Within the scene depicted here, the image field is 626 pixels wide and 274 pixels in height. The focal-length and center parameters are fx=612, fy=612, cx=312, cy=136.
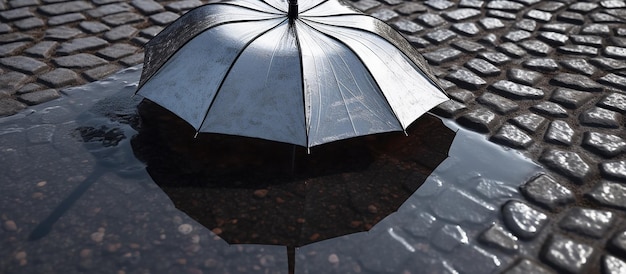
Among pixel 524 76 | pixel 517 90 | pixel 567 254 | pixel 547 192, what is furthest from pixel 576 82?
pixel 567 254

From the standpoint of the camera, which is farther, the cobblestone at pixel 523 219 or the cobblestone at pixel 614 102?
the cobblestone at pixel 614 102

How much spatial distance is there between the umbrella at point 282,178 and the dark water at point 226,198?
0.03 feet

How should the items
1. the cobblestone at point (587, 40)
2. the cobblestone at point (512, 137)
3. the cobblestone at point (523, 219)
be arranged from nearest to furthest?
the cobblestone at point (523, 219) → the cobblestone at point (512, 137) → the cobblestone at point (587, 40)

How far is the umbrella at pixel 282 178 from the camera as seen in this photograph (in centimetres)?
364

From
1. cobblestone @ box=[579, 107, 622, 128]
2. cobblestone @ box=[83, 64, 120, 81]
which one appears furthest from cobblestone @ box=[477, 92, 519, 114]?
cobblestone @ box=[83, 64, 120, 81]

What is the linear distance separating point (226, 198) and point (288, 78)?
33.2 inches

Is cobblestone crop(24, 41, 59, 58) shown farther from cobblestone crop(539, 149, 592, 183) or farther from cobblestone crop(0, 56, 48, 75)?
cobblestone crop(539, 149, 592, 183)

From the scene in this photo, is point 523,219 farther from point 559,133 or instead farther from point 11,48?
point 11,48

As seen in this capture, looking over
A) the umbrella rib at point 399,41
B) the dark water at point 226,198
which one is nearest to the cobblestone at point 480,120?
the dark water at point 226,198

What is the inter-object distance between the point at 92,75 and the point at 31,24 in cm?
139

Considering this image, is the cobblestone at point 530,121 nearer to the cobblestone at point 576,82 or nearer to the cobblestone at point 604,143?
the cobblestone at point 604,143

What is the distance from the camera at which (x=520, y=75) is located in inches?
216

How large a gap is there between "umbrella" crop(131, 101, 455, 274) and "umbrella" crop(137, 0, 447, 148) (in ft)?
1.45

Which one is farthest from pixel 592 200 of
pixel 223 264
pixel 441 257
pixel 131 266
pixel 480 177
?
pixel 131 266
